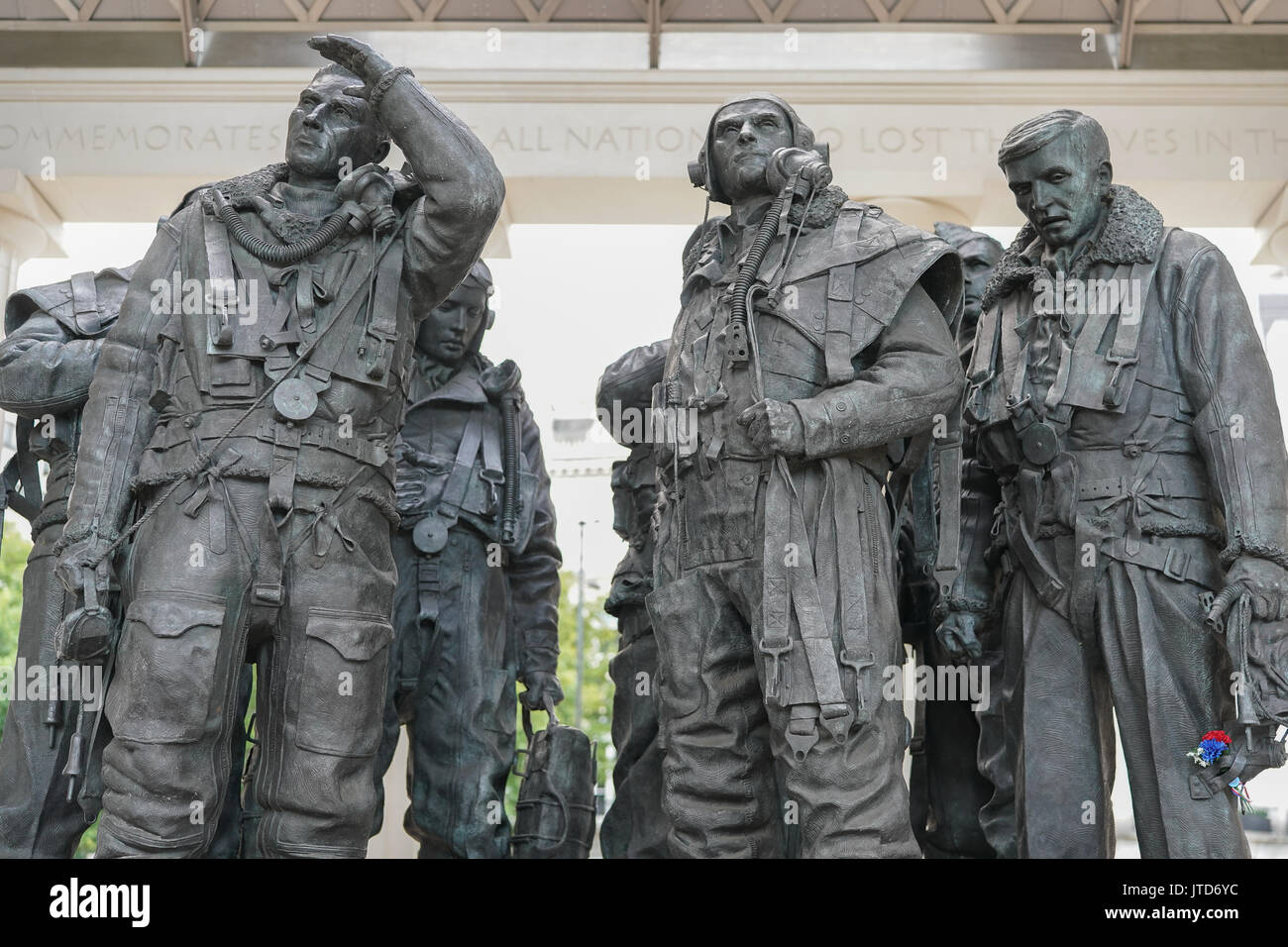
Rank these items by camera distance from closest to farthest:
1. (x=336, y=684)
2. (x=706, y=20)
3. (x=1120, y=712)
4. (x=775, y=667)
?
(x=775, y=667) < (x=336, y=684) < (x=1120, y=712) < (x=706, y=20)

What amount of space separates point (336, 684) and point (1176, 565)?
2.68 meters

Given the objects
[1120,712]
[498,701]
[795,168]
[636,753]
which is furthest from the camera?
[498,701]

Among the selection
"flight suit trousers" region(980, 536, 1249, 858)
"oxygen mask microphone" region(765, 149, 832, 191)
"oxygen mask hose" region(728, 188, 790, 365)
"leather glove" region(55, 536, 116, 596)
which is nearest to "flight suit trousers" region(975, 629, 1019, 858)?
"flight suit trousers" region(980, 536, 1249, 858)

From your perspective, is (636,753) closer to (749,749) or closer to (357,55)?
(749,749)

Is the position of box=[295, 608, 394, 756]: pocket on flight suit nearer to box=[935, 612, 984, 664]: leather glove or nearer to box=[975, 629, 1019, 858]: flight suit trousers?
box=[935, 612, 984, 664]: leather glove

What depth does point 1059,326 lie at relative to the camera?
238 inches

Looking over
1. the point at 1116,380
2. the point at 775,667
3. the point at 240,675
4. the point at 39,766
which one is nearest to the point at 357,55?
the point at 240,675

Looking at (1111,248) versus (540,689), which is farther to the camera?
(540,689)

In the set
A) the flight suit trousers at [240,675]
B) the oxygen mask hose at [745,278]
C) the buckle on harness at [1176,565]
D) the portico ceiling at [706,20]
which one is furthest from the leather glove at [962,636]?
the portico ceiling at [706,20]

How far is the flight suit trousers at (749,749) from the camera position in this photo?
17.0 ft

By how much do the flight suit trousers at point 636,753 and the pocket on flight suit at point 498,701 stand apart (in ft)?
1.47

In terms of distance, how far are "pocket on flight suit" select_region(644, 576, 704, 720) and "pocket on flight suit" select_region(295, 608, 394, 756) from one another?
3.01ft

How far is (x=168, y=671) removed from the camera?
5305mm
